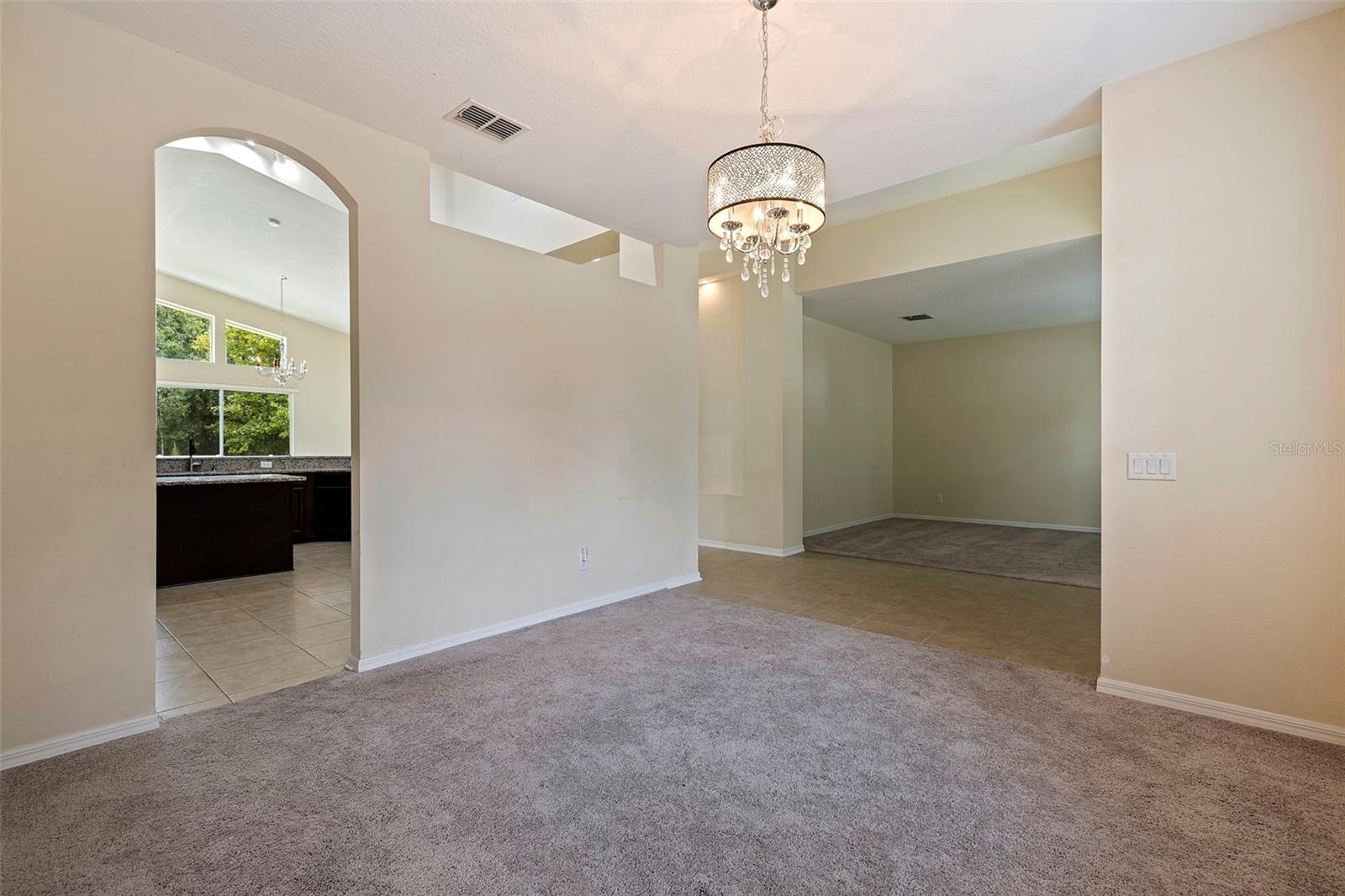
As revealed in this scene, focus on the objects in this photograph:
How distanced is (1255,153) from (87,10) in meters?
4.74

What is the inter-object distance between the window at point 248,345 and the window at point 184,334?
0.71 feet

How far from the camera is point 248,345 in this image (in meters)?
9.09

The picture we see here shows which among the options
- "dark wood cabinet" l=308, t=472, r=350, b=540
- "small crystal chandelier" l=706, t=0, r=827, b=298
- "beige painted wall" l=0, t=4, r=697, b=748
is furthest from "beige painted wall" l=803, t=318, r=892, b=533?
"dark wood cabinet" l=308, t=472, r=350, b=540

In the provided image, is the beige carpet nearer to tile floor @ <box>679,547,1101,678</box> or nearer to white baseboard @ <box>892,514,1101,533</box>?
white baseboard @ <box>892,514,1101,533</box>

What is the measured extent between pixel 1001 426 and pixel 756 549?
15.4 ft

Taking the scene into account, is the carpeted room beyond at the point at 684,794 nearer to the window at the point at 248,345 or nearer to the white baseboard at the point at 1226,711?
the white baseboard at the point at 1226,711

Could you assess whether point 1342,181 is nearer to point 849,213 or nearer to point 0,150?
point 849,213

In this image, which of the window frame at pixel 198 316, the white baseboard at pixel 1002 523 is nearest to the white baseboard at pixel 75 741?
the window frame at pixel 198 316

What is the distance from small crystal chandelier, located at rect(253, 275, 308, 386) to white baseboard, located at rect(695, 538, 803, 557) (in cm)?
682

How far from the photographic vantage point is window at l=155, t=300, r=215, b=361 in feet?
27.7

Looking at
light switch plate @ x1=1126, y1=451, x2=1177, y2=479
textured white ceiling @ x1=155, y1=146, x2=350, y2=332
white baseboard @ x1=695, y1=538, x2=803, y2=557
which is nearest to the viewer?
light switch plate @ x1=1126, y1=451, x2=1177, y2=479

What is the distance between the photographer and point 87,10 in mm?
2166

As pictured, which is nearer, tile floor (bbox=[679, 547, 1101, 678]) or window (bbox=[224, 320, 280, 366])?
tile floor (bbox=[679, 547, 1101, 678])

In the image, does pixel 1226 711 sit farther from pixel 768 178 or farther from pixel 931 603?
pixel 768 178
